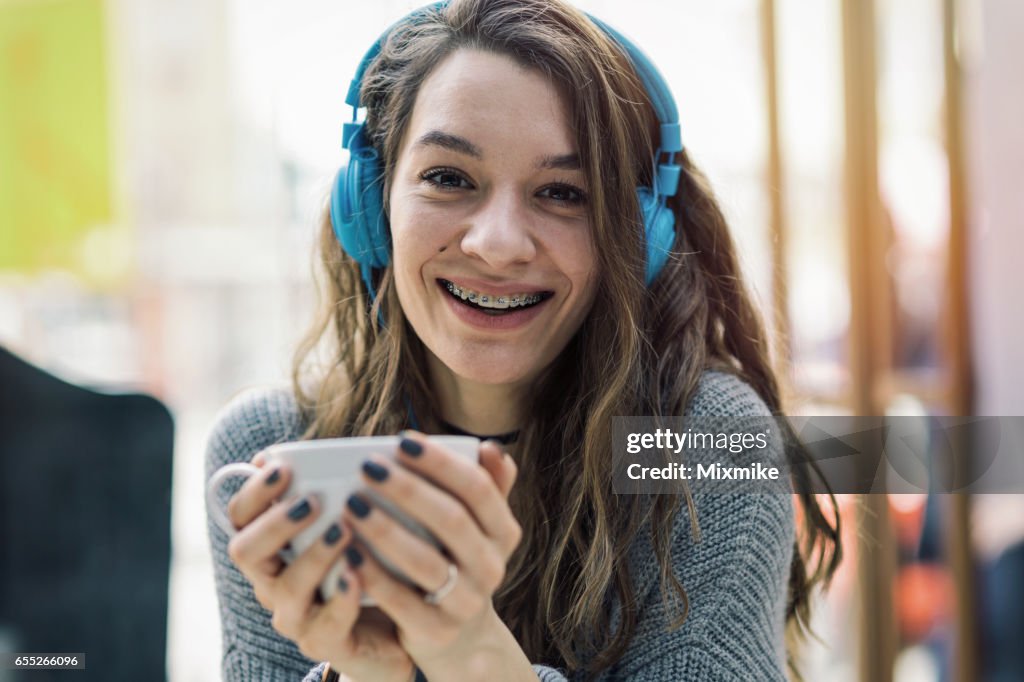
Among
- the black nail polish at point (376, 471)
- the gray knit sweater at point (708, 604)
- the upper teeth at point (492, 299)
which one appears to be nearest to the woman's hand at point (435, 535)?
the black nail polish at point (376, 471)

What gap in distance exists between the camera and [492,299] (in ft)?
3.25

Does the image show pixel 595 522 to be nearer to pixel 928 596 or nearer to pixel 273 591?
pixel 273 591

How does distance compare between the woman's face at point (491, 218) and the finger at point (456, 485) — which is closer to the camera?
the finger at point (456, 485)

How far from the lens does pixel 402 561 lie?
0.57 m

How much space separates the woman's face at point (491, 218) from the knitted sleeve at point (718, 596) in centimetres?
26

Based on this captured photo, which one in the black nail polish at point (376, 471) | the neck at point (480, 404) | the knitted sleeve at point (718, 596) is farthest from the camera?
the neck at point (480, 404)

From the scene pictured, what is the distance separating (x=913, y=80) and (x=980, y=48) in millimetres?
236

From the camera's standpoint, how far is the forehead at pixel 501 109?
0.95 m

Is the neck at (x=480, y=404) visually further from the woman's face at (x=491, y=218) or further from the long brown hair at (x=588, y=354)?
the woman's face at (x=491, y=218)

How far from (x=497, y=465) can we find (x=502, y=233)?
355 mm

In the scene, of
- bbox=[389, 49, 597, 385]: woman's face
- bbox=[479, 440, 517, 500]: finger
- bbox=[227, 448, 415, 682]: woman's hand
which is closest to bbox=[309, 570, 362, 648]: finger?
bbox=[227, 448, 415, 682]: woman's hand

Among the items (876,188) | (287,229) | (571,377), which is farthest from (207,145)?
(571,377)

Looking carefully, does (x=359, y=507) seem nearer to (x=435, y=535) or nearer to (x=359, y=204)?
(x=435, y=535)

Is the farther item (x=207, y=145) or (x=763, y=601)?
(x=207, y=145)
